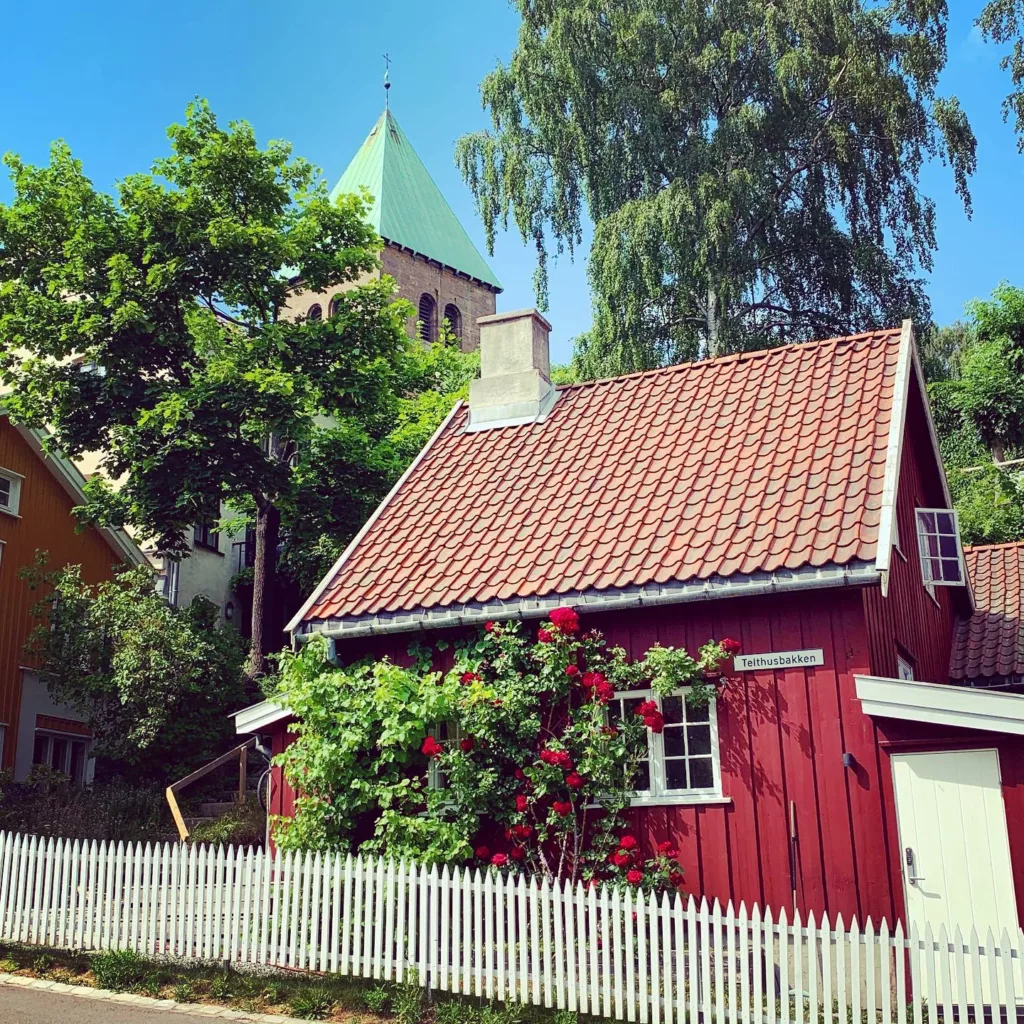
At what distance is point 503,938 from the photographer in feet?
31.3

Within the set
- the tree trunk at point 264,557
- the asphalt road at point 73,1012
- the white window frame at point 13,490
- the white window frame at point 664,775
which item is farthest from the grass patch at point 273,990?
the tree trunk at point 264,557

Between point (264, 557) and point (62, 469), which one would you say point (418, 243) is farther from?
point (62, 469)

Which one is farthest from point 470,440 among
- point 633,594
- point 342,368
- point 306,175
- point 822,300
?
point 822,300

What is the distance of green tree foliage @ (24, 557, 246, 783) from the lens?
1970cm

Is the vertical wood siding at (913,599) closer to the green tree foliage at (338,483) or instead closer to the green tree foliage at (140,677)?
the green tree foliage at (140,677)

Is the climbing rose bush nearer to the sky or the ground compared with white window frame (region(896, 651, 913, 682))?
nearer to the ground

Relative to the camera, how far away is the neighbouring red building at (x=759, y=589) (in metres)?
10.3

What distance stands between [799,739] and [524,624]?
10.1 feet

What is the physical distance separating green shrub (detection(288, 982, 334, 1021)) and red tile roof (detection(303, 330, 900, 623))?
4127mm

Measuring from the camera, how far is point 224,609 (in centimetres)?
3309

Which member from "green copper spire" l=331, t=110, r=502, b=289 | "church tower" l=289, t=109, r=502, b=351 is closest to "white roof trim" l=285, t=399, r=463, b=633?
"church tower" l=289, t=109, r=502, b=351

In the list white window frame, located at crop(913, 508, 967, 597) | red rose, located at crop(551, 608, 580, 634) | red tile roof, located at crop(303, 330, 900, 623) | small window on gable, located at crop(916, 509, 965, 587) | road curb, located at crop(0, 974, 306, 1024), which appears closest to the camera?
road curb, located at crop(0, 974, 306, 1024)

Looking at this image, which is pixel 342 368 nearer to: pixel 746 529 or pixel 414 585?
pixel 414 585

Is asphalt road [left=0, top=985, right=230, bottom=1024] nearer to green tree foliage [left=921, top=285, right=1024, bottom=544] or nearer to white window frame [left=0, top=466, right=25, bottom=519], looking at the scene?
white window frame [left=0, top=466, right=25, bottom=519]
